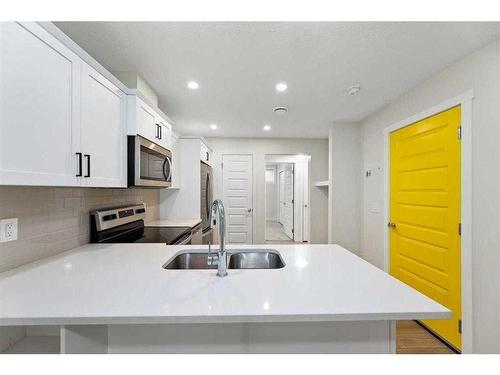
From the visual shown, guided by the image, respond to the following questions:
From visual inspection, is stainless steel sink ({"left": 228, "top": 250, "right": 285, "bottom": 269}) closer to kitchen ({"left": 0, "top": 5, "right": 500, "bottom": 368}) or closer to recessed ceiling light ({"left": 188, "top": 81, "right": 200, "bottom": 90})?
kitchen ({"left": 0, "top": 5, "right": 500, "bottom": 368})

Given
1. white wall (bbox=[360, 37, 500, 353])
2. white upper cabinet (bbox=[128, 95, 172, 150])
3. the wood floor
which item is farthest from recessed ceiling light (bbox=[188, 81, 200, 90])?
the wood floor

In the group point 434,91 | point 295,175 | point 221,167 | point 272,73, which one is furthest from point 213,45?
point 295,175

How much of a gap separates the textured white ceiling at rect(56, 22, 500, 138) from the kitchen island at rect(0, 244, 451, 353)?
1508mm

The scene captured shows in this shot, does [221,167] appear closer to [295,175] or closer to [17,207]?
[295,175]

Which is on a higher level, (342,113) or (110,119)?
(342,113)

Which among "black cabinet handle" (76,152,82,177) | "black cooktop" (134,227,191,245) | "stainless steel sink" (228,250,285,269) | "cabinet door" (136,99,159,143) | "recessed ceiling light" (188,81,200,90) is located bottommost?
"stainless steel sink" (228,250,285,269)

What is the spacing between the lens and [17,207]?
4.09 feet

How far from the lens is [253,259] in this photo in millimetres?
1657

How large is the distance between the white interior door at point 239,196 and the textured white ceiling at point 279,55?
203cm

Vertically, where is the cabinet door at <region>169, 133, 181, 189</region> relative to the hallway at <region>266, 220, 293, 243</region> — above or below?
above

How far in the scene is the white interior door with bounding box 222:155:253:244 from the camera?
195 inches
